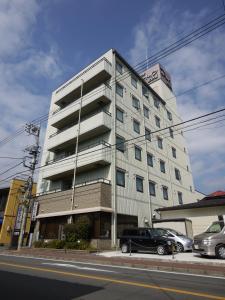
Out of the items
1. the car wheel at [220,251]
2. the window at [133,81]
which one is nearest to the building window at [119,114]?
the window at [133,81]

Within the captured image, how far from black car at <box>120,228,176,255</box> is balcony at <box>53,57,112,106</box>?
16494mm

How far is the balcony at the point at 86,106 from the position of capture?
24.4m

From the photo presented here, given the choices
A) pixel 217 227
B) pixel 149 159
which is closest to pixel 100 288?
pixel 217 227

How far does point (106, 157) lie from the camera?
2128cm

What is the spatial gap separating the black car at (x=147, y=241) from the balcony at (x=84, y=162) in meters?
6.70

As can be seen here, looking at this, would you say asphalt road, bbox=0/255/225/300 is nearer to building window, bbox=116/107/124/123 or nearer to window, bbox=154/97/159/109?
building window, bbox=116/107/124/123

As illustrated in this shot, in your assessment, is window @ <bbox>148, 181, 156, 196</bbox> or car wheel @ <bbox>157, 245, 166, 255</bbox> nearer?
car wheel @ <bbox>157, 245, 166, 255</bbox>

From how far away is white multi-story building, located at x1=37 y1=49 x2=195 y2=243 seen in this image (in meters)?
21.0

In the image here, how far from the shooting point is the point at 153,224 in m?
22.7

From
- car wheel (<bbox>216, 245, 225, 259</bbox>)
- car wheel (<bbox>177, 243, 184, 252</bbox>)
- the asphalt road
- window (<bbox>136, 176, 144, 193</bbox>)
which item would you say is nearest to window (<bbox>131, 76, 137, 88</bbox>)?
window (<bbox>136, 176, 144, 193</bbox>)

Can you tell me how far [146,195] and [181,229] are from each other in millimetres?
5790

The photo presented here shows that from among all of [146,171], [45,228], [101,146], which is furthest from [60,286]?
[146,171]

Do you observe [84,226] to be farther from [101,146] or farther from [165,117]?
[165,117]

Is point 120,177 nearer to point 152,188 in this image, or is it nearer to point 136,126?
point 152,188
